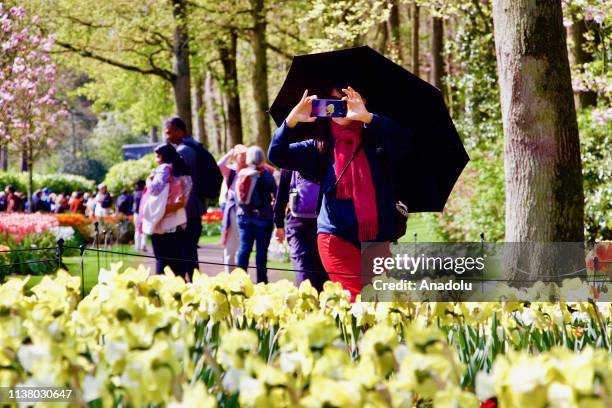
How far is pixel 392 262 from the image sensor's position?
5.74m

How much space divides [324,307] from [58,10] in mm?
21420

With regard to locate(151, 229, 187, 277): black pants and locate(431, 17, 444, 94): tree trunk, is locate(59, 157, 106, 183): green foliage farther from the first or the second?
locate(151, 229, 187, 277): black pants

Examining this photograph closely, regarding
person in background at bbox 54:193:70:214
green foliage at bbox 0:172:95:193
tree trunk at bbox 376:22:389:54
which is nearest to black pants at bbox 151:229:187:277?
tree trunk at bbox 376:22:389:54

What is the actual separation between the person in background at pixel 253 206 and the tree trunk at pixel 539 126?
4.01 meters

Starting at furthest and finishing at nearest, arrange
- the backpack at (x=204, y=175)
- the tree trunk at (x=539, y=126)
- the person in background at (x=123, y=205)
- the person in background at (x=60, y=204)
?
the person in background at (x=60, y=204), the person in background at (x=123, y=205), the backpack at (x=204, y=175), the tree trunk at (x=539, y=126)

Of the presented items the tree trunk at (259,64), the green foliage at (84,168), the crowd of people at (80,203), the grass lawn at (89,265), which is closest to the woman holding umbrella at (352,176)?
the grass lawn at (89,265)

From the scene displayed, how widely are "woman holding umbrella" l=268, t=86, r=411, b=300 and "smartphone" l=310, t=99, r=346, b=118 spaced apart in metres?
0.04

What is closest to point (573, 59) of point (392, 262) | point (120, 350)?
point (392, 262)

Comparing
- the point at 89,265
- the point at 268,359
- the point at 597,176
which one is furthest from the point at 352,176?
the point at 89,265

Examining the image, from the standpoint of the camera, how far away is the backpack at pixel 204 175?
9.88 m

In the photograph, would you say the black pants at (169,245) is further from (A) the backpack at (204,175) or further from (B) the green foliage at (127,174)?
(B) the green foliage at (127,174)

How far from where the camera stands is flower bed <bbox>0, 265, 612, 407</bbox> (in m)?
2.32

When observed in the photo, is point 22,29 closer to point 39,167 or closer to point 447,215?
point 447,215

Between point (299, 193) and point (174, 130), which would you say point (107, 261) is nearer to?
point (174, 130)
